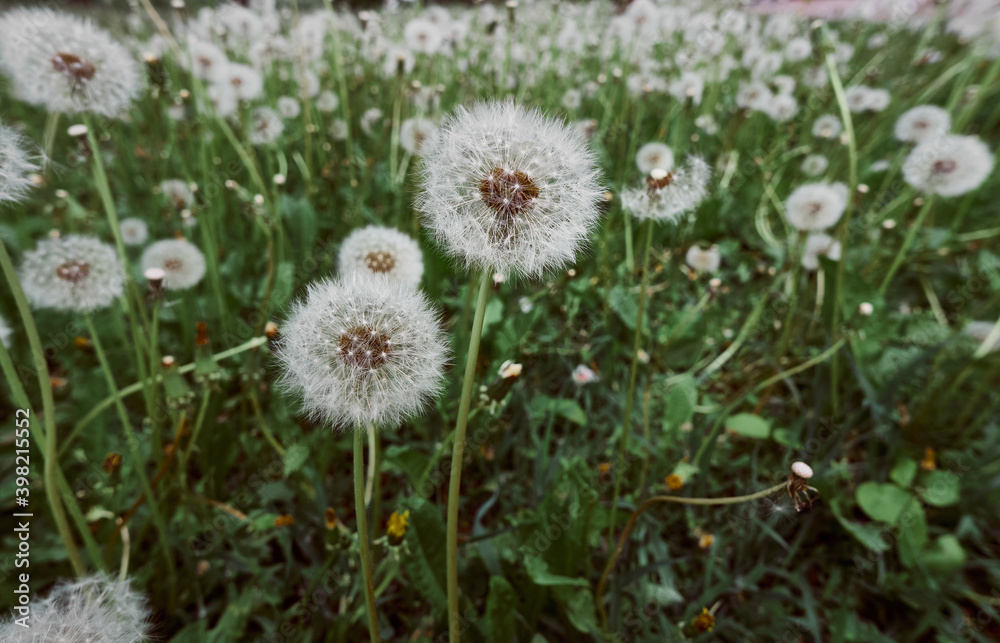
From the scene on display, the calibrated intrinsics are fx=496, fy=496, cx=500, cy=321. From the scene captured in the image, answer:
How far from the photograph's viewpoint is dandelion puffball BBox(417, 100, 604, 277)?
83 centimetres

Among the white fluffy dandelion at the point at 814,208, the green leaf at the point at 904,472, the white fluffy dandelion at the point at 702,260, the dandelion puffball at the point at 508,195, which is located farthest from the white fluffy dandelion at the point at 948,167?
the dandelion puffball at the point at 508,195

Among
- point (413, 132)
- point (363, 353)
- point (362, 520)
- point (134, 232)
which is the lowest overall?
point (134, 232)

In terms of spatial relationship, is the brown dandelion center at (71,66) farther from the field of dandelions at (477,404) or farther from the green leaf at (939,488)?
the green leaf at (939,488)

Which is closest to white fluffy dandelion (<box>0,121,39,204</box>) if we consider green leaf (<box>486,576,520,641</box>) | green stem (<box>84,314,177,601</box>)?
green stem (<box>84,314,177,601</box>)

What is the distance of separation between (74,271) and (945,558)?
2.71 metres

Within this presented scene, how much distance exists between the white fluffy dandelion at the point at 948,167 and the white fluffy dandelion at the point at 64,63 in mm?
2987

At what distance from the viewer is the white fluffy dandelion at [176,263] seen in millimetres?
1789

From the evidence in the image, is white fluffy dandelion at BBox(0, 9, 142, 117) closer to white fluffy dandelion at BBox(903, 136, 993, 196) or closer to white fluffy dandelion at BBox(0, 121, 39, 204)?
white fluffy dandelion at BBox(0, 121, 39, 204)

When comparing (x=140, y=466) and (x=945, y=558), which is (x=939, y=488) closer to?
(x=945, y=558)

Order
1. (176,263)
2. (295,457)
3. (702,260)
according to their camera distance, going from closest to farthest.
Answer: (295,457), (176,263), (702,260)

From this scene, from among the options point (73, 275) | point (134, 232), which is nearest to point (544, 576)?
point (73, 275)

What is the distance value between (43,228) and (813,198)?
378cm

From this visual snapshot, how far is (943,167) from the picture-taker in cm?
213

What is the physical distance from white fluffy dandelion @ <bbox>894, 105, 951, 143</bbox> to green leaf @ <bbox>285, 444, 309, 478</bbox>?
137 inches
